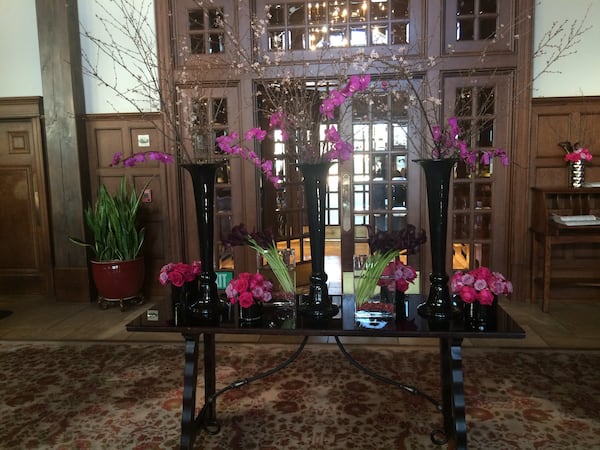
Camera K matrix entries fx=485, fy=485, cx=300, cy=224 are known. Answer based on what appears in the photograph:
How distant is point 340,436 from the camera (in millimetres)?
2221

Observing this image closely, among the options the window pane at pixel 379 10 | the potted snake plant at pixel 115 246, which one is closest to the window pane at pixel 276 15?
the window pane at pixel 379 10

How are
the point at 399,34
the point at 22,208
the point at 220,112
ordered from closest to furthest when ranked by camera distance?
the point at 399,34
the point at 220,112
the point at 22,208

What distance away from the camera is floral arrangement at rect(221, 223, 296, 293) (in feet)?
7.03

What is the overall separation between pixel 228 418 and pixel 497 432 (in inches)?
50.2

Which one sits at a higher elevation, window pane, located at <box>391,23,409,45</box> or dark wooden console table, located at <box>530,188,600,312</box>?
window pane, located at <box>391,23,409,45</box>

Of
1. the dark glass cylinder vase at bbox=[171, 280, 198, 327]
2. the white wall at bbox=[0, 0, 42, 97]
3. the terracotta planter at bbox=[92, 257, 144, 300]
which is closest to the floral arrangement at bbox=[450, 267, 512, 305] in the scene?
the dark glass cylinder vase at bbox=[171, 280, 198, 327]

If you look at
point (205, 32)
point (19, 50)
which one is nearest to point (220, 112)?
point (205, 32)

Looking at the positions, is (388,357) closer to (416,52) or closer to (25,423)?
(25,423)

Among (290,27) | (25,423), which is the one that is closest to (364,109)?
(290,27)

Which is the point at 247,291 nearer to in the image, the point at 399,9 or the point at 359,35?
the point at 359,35

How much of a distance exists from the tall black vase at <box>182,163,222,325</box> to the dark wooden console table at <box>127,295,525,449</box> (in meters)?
0.11

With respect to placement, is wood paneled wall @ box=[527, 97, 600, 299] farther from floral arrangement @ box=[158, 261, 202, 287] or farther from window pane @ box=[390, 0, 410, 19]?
floral arrangement @ box=[158, 261, 202, 287]

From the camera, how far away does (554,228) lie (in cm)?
394

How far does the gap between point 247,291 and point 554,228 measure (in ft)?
→ 9.85
